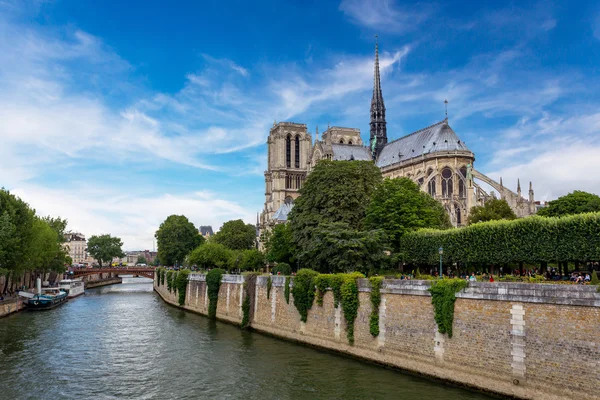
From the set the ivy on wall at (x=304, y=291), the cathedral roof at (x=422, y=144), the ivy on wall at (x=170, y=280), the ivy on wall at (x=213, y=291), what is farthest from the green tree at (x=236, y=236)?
the ivy on wall at (x=304, y=291)

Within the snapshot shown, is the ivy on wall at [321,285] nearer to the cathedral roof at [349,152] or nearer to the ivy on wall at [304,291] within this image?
the ivy on wall at [304,291]

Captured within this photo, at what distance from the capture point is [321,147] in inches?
3839

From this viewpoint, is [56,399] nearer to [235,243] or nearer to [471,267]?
[471,267]

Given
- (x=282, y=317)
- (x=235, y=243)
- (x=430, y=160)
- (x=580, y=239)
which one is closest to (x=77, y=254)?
(x=235, y=243)

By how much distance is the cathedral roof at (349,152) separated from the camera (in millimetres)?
98500

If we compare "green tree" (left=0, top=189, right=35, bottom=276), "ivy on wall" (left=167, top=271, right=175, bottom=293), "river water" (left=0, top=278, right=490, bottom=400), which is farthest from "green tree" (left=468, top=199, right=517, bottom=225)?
"green tree" (left=0, top=189, right=35, bottom=276)

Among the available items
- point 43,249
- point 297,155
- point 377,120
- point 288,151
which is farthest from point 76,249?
point 43,249

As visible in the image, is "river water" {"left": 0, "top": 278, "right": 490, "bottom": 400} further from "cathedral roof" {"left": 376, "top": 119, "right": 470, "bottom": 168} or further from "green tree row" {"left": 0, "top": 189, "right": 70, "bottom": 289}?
"cathedral roof" {"left": 376, "top": 119, "right": 470, "bottom": 168}

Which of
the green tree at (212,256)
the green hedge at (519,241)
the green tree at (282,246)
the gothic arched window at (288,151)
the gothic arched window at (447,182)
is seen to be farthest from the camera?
the gothic arched window at (288,151)

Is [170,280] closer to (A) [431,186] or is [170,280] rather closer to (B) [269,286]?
(B) [269,286]

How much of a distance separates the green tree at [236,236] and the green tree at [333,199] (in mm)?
45282

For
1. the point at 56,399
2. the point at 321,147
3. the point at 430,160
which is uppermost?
the point at 321,147

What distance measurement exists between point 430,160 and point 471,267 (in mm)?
41239

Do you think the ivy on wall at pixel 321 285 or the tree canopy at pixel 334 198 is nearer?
the ivy on wall at pixel 321 285
